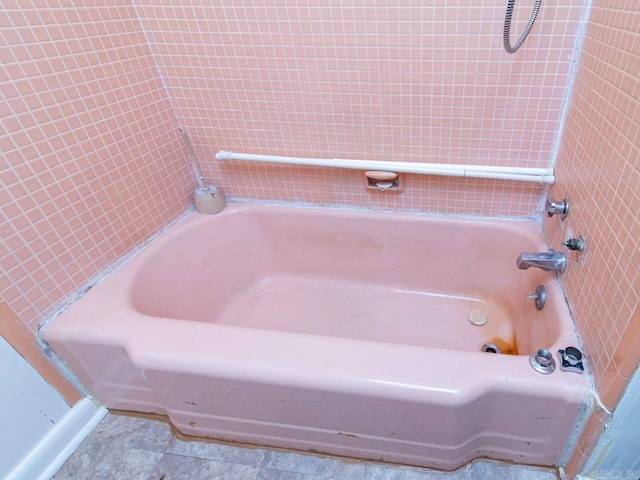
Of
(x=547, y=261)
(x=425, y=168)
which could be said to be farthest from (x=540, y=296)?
(x=425, y=168)

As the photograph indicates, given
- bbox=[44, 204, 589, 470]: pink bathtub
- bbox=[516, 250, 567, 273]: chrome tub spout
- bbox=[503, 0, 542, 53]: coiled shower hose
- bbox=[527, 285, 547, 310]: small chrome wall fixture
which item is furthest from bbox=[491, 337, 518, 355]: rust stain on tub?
bbox=[503, 0, 542, 53]: coiled shower hose

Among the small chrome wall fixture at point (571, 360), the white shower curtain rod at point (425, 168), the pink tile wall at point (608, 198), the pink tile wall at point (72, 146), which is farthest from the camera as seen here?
the white shower curtain rod at point (425, 168)

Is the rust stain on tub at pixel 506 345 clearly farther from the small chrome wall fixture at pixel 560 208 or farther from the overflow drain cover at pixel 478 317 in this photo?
the small chrome wall fixture at pixel 560 208

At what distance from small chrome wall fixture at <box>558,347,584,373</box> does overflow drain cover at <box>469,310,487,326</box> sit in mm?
537

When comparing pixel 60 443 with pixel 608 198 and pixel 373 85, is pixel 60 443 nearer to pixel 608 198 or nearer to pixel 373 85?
pixel 373 85

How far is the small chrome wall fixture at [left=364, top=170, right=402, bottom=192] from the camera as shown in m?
1.29

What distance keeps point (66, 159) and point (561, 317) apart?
137 centimetres

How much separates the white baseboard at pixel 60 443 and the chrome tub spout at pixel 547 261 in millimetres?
1375

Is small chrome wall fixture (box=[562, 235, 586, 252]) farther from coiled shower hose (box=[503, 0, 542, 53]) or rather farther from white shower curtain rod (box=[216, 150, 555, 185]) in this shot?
coiled shower hose (box=[503, 0, 542, 53])

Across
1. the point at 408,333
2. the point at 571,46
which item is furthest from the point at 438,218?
the point at 571,46

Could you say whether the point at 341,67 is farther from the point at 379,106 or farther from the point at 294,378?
the point at 294,378

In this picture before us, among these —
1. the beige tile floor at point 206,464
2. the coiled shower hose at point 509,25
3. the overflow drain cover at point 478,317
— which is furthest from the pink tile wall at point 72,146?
the overflow drain cover at point 478,317

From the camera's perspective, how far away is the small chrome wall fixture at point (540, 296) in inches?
41.0

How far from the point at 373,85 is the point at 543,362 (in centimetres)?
88
